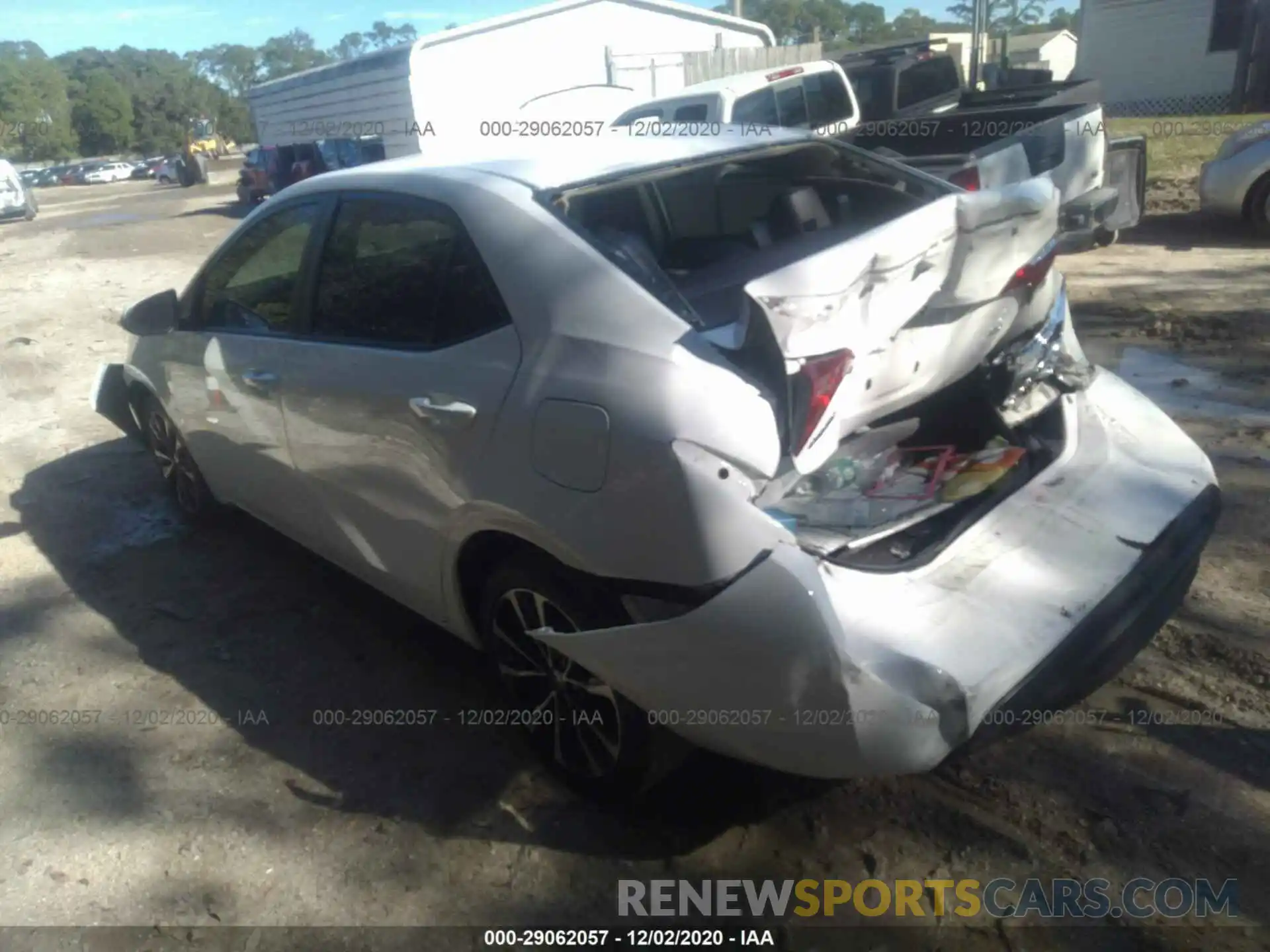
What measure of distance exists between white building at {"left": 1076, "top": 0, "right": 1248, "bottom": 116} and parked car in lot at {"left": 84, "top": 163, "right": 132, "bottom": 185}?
47225 mm

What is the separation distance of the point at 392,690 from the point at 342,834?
2.33ft

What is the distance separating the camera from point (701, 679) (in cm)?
230

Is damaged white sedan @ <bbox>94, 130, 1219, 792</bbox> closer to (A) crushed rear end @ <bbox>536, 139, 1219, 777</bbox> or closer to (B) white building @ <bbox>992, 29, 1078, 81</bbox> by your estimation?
(A) crushed rear end @ <bbox>536, 139, 1219, 777</bbox>

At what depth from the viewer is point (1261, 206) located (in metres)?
9.11

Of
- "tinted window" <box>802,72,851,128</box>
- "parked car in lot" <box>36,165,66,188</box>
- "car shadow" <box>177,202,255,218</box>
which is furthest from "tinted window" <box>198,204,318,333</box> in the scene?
"parked car in lot" <box>36,165,66,188</box>

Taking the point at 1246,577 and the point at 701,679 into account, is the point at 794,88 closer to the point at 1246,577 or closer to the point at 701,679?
the point at 1246,577

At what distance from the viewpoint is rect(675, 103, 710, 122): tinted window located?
10.0m

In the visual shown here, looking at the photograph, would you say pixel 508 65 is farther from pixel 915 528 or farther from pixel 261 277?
pixel 915 528

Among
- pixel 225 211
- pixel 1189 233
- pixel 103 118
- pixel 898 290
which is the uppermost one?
pixel 898 290

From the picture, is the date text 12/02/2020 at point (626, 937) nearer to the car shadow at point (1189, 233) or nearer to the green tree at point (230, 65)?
the car shadow at point (1189, 233)

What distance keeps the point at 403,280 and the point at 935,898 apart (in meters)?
2.21

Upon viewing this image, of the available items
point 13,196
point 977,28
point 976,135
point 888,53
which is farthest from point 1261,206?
point 13,196

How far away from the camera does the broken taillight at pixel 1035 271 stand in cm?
288

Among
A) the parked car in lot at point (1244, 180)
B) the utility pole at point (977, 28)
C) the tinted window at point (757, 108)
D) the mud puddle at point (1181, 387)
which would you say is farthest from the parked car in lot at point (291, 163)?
the mud puddle at point (1181, 387)
